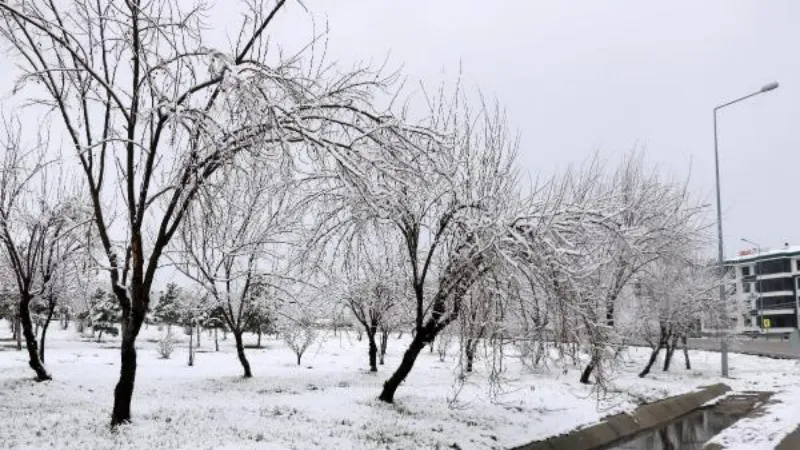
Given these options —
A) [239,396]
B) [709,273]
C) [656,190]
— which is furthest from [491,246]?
[709,273]

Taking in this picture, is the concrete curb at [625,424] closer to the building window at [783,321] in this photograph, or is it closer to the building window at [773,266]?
the building window at [783,321]

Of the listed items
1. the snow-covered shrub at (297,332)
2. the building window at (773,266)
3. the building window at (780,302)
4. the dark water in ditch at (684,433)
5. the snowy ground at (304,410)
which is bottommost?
the dark water in ditch at (684,433)

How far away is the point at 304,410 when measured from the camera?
11789 mm

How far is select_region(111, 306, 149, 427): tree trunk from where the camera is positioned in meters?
9.45

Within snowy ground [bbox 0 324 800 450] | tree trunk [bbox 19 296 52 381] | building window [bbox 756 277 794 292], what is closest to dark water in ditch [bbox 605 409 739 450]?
snowy ground [bbox 0 324 800 450]

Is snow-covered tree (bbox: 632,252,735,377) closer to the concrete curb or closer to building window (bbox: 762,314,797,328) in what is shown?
the concrete curb

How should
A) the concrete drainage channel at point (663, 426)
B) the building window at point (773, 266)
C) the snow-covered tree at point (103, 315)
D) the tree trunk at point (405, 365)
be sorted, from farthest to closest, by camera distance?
the building window at point (773, 266), the snow-covered tree at point (103, 315), the concrete drainage channel at point (663, 426), the tree trunk at point (405, 365)

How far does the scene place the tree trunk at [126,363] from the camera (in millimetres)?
9445

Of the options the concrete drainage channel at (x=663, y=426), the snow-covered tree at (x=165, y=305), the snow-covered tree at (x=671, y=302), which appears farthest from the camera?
the snow-covered tree at (x=165, y=305)

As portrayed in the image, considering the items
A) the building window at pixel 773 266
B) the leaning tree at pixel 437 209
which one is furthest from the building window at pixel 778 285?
the leaning tree at pixel 437 209

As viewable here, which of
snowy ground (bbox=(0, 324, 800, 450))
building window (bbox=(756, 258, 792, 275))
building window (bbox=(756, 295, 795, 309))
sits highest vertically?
building window (bbox=(756, 258, 792, 275))

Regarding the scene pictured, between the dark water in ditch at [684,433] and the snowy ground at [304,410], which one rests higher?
the snowy ground at [304,410]

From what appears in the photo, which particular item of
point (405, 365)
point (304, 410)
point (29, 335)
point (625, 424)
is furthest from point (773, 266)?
point (29, 335)

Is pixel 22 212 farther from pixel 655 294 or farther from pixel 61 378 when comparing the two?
pixel 655 294
